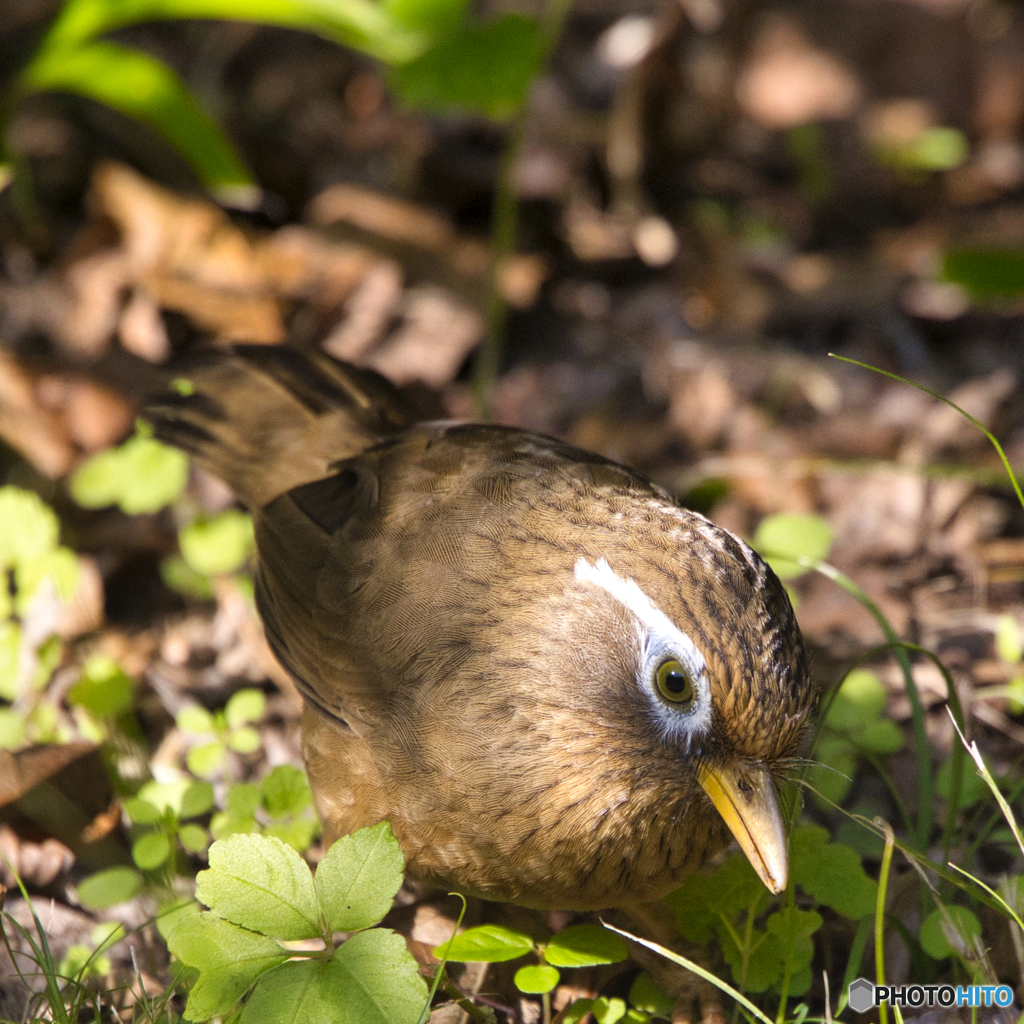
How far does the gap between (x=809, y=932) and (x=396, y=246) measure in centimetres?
415

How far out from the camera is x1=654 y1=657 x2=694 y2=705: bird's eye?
2.55 meters

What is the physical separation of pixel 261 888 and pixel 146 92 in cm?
404

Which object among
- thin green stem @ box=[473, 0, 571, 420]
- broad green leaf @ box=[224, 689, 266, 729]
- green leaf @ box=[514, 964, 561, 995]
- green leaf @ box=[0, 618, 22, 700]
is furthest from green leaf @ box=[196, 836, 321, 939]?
thin green stem @ box=[473, 0, 571, 420]

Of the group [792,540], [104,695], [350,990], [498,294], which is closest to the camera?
[350,990]

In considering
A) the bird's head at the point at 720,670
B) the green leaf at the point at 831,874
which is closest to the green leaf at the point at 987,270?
the bird's head at the point at 720,670

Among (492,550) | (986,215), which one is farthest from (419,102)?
(986,215)

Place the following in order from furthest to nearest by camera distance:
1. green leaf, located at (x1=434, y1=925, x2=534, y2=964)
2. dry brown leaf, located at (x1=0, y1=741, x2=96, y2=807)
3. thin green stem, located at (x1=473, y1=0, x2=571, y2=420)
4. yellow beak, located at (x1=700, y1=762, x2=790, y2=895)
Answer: thin green stem, located at (x1=473, y1=0, x2=571, y2=420)
dry brown leaf, located at (x1=0, y1=741, x2=96, y2=807)
green leaf, located at (x1=434, y1=925, x2=534, y2=964)
yellow beak, located at (x1=700, y1=762, x2=790, y2=895)

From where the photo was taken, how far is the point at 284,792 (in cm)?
318

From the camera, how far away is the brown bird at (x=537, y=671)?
2553 mm

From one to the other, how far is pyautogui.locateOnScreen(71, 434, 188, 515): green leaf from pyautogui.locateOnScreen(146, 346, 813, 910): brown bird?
1.02m

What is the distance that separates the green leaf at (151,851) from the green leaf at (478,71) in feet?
9.52

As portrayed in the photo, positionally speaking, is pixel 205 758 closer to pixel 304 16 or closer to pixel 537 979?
pixel 537 979

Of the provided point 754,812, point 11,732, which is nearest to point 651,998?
point 754,812

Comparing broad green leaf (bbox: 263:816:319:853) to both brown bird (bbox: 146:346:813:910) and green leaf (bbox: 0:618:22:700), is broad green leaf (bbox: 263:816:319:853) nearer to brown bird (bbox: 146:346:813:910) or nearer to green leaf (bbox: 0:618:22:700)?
brown bird (bbox: 146:346:813:910)
